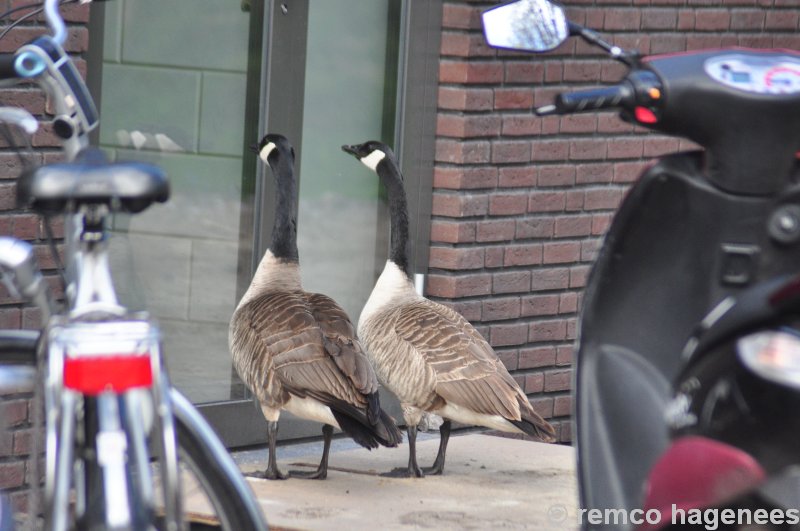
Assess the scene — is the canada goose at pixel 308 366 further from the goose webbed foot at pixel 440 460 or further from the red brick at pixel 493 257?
the red brick at pixel 493 257

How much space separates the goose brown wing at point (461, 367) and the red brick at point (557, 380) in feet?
6.16

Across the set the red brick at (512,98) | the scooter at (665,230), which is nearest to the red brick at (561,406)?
the red brick at (512,98)

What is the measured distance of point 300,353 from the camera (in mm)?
4922

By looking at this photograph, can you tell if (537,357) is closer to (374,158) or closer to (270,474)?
(374,158)

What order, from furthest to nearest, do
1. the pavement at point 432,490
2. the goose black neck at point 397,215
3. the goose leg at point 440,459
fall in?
1. the goose black neck at point 397,215
2. the goose leg at point 440,459
3. the pavement at point 432,490

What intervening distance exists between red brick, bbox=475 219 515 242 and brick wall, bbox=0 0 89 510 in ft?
7.51

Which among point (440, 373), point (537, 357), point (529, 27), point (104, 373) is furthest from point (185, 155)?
point (104, 373)

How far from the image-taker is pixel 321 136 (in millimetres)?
6488

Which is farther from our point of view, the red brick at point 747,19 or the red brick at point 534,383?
the red brick at point 747,19

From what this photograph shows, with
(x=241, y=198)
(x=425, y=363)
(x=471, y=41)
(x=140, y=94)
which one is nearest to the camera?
(x=425, y=363)

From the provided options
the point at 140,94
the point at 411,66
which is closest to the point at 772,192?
the point at 140,94

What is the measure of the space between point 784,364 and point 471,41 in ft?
15.0

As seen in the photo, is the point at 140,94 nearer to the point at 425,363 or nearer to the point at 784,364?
the point at 425,363

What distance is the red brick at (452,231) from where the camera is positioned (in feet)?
21.7
